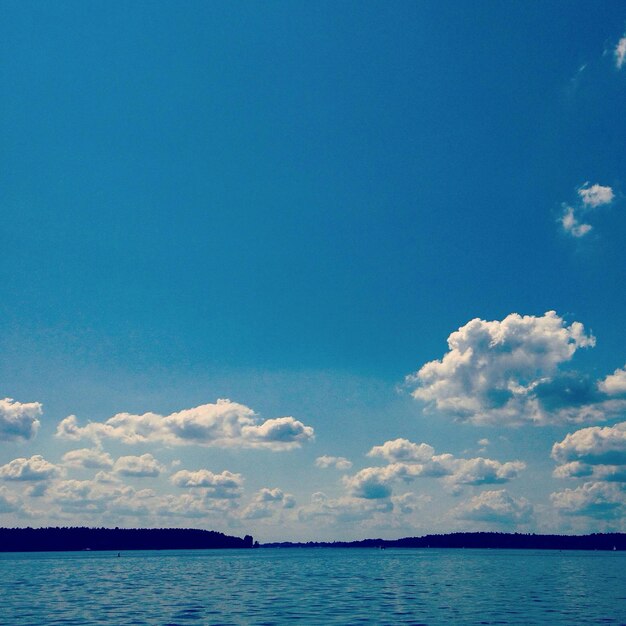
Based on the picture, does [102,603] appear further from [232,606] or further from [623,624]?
[623,624]

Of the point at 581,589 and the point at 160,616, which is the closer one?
the point at 160,616

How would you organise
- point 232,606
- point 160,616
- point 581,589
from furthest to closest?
point 581,589
point 232,606
point 160,616

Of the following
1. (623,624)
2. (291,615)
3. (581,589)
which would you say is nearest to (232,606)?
(291,615)

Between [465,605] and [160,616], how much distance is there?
33259mm

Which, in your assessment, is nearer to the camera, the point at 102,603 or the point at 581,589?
the point at 102,603

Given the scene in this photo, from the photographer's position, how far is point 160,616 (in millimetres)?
58750

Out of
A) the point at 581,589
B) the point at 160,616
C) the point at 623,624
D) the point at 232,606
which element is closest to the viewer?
the point at 623,624

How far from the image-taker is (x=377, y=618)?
5616 centimetres

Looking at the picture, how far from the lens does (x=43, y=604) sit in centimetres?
7144

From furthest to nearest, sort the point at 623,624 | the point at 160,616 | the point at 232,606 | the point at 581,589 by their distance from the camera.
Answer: the point at 581,589 → the point at 232,606 → the point at 160,616 → the point at 623,624

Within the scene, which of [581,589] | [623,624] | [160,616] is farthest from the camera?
[581,589]

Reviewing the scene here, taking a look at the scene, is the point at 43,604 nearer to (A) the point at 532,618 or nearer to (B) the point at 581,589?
(A) the point at 532,618

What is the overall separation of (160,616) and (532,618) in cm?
3536

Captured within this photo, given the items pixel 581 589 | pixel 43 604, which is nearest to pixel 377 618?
pixel 43 604
